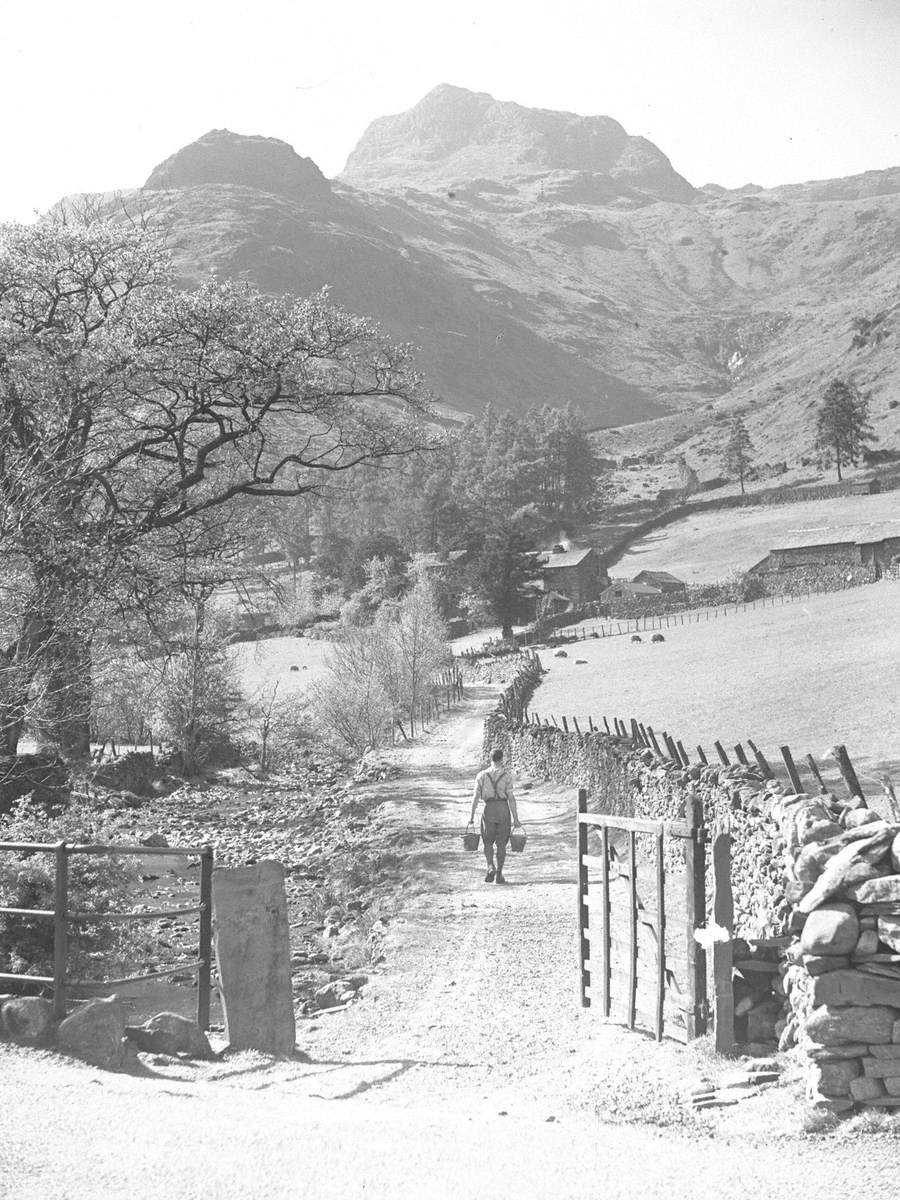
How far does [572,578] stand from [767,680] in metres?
58.8

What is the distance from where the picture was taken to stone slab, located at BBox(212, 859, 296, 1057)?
37.4ft

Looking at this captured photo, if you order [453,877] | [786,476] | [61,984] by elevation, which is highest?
[786,476]

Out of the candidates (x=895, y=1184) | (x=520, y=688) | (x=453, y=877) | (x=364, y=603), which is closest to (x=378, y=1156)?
(x=895, y=1184)

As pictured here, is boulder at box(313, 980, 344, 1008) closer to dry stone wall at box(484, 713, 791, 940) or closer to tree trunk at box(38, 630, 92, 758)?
dry stone wall at box(484, 713, 791, 940)

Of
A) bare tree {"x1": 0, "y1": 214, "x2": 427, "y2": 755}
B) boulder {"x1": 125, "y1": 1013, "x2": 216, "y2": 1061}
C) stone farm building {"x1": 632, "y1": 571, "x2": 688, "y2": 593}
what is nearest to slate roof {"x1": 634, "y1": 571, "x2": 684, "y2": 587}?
stone farm building {"x1": 632, "y1": 571, "x2": 688, "y2": 593}

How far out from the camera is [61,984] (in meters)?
10.2

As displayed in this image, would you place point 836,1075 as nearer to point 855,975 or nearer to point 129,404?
point 855,975

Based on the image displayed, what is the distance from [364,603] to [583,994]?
10044cm

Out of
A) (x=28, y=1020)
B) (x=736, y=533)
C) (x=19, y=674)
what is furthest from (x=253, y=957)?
(x=736, y=533)

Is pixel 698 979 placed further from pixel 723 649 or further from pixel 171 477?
pixel 723 649

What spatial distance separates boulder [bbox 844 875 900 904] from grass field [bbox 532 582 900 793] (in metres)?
15.5

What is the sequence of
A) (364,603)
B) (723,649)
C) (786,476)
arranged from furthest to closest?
(786,476), (364,603), (723,649)

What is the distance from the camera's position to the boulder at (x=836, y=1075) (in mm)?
8797

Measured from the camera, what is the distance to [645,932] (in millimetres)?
12016
